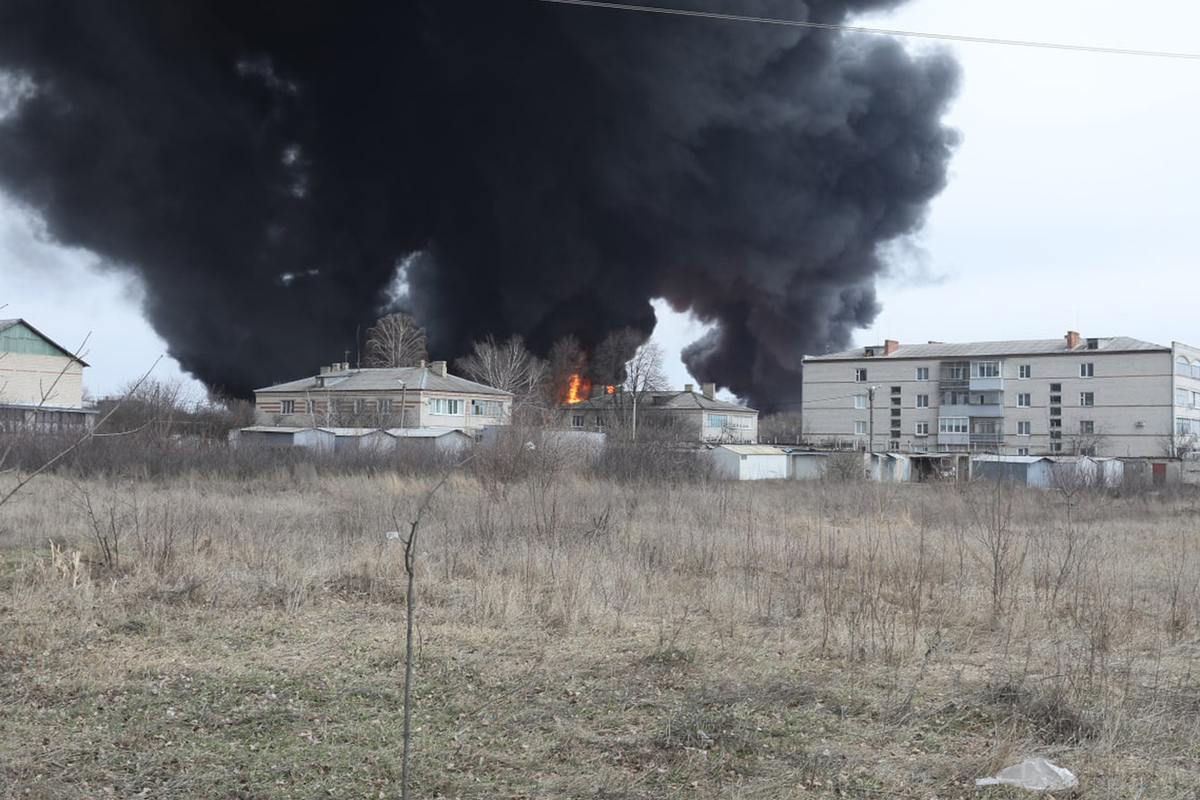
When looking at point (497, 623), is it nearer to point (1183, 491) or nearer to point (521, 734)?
point (521, 734)

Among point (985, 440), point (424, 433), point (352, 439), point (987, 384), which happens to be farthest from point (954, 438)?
point (352, 439)

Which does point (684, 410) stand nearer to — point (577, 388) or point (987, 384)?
point (577, 388)

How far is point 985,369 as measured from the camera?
6681cm

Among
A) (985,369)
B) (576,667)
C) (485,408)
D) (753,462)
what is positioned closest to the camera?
(576,667)

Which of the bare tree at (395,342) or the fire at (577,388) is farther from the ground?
the bare tree at (395,342)

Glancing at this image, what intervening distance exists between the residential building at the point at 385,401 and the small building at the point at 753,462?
555 inches

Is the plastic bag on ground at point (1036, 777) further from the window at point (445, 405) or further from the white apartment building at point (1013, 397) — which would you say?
the white apartment building at point (1013, 397)

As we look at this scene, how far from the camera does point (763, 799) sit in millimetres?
4633

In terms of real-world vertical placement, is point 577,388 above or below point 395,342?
below

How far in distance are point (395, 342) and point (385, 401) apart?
18.7 metres

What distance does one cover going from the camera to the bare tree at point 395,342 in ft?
224

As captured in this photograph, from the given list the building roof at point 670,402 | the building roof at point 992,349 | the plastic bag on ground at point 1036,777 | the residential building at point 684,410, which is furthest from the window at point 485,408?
the plastic bag on ground at point 1036,777

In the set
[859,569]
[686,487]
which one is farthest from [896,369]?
[859,569]

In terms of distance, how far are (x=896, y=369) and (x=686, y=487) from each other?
51144mm
